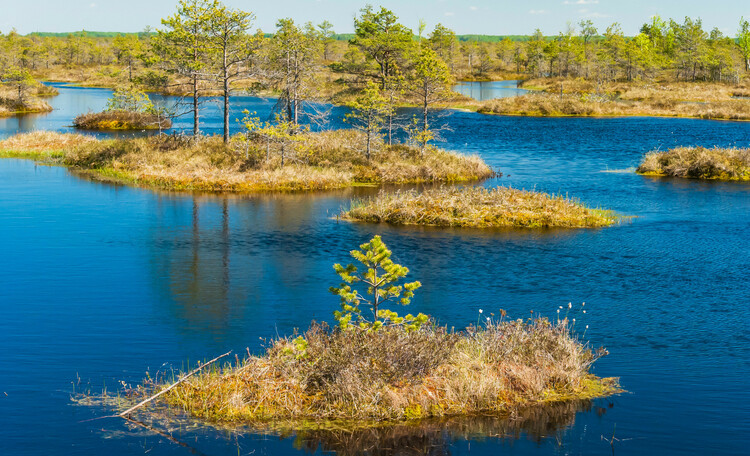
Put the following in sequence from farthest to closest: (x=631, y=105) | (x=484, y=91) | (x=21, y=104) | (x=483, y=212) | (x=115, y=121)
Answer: (x=484, y=91)
(x=631, y=105)
(x=21, y=104)
(x=115, y=121)
(x=483, y=212)

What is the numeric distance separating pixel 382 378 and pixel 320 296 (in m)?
8.98

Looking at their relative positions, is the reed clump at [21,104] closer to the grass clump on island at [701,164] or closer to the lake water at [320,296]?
the lake water at [320,296]

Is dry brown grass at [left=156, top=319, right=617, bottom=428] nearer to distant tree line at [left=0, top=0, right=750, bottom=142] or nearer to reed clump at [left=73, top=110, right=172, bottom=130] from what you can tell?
distant tree line at [left=0, top=0, right=750, bottom=142]

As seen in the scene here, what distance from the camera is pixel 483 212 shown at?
3644cm

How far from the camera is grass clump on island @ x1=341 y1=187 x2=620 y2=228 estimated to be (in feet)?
119

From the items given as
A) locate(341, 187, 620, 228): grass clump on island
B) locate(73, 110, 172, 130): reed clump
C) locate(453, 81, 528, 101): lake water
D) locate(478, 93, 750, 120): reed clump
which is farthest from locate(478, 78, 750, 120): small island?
locate(341, 187, 620, 228): grass clump on island

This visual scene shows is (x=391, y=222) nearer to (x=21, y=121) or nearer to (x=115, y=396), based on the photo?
(x=115, y=396)

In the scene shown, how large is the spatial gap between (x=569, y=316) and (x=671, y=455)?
8386 millimetres

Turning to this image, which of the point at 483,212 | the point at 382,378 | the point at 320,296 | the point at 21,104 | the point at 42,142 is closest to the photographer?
the point at 382,378

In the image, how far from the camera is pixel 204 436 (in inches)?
562

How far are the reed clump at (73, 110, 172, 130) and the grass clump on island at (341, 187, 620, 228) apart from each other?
47569 millimetres

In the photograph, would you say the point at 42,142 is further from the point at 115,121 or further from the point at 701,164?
the point at 701,164

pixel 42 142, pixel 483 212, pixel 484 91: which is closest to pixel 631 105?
pixel 484 91

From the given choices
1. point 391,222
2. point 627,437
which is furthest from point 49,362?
point 391,222
